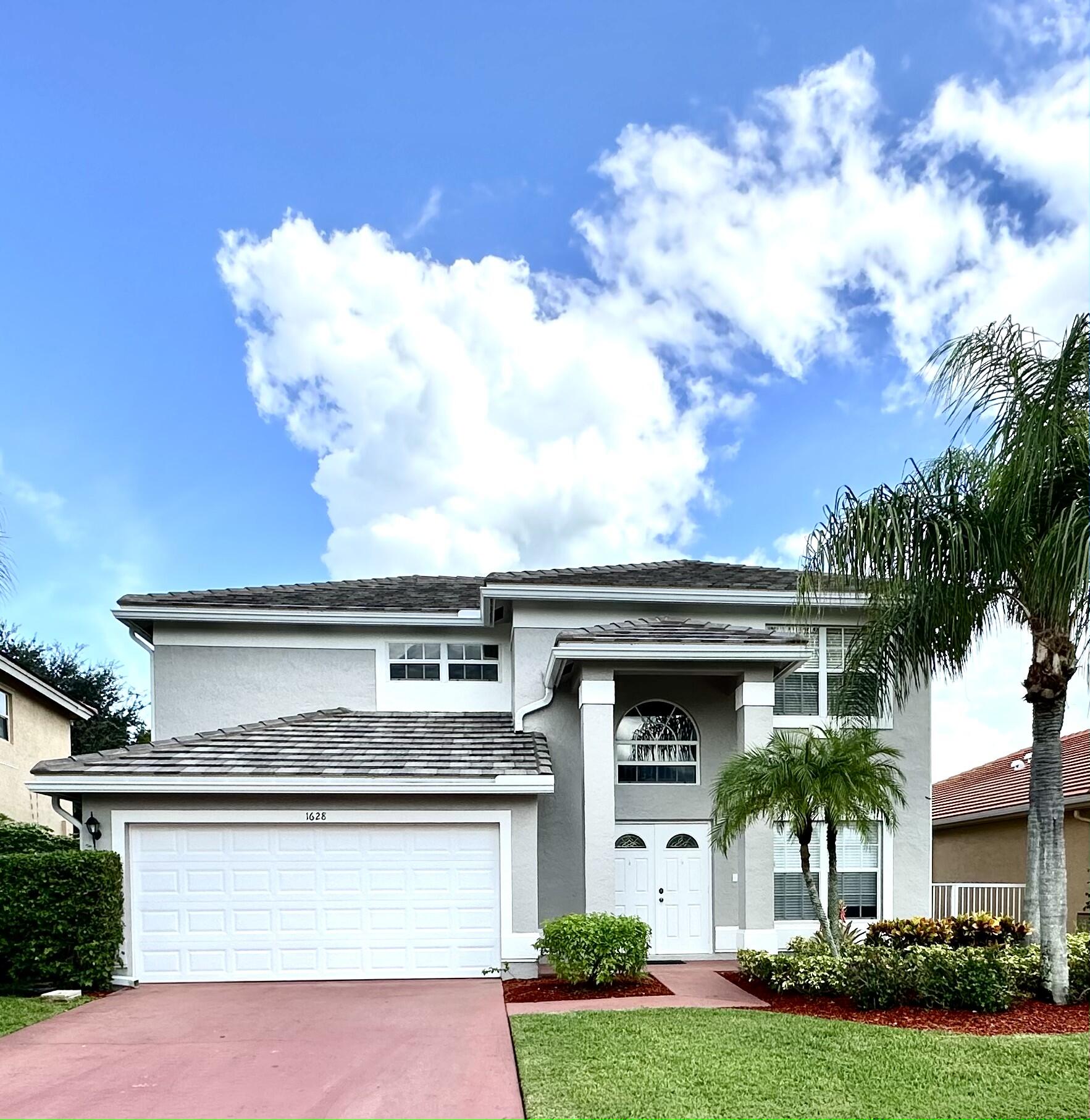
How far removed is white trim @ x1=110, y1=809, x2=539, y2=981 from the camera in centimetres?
1212

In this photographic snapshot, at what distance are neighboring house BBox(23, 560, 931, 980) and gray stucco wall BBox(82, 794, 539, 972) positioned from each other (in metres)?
0.03

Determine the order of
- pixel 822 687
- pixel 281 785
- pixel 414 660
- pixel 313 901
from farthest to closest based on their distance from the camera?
pixel 414 660 → pixel 822 687 → pixel 313 901 → pixel 281 785

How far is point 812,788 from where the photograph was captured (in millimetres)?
10125

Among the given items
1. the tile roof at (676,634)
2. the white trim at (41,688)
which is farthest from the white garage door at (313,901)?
the white trim at (41,688)

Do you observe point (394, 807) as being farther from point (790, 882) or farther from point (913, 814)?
point (913, 814)

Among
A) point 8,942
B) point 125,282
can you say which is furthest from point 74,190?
point 8,942

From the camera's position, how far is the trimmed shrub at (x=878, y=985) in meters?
9.39

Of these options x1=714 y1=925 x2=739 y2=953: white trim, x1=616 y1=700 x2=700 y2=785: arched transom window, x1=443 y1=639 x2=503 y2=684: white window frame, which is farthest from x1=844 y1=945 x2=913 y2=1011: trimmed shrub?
x1=443 y1=639 x2=503 y2=684: white window frame

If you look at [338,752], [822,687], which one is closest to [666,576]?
[822,687]

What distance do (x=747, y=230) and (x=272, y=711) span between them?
1131 cm

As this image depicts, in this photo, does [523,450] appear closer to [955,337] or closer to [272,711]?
[272,711]

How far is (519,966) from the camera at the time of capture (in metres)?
12.1

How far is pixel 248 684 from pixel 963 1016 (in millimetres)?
11484

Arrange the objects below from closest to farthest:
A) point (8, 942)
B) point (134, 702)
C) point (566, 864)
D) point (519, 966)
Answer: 1. point (8, 942)
2. point (519, 966)
3. point (566, 864)
4. point (134, 702)
